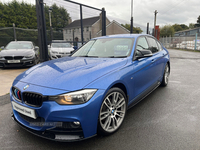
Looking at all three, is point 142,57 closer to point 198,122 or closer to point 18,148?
point 198,122

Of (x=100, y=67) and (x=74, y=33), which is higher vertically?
(x=74, y=33)

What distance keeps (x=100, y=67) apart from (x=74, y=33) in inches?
248

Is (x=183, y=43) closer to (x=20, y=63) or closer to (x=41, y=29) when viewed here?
(x=41, y=29)

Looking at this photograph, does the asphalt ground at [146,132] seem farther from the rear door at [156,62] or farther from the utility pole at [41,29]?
the utility pole at [41,29]

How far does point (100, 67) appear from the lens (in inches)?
94.9

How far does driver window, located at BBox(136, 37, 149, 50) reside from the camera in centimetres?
332

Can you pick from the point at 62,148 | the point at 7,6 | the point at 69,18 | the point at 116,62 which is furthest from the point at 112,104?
the point at 7,6

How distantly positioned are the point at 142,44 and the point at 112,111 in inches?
74.1

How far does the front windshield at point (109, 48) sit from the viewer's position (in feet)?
10.2

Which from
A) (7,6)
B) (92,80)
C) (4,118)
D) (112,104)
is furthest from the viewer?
(7,6)

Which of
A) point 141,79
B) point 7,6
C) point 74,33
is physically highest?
point 7,6

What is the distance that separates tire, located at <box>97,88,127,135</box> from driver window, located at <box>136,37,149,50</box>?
1.28 metres

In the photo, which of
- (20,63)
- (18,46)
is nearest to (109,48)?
(20,63)

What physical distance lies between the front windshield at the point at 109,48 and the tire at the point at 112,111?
928mm
